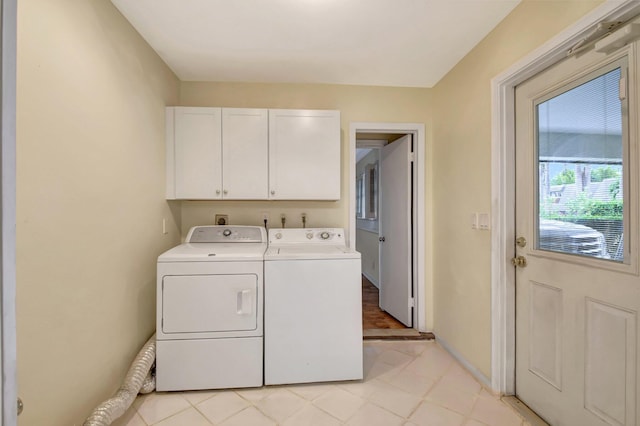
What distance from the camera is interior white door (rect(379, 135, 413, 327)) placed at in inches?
111

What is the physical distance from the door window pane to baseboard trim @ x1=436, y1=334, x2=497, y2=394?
38.8 inches

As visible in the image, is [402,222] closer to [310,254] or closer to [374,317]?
[374,317]

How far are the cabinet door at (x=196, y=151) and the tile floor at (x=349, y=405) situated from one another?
4.74 ft

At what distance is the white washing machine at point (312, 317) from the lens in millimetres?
1924

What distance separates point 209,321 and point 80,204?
983 millimetres

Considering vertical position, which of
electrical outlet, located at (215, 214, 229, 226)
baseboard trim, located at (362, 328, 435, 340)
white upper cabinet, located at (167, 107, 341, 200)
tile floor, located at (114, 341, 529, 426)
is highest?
white upper cabinet, located at (167, 107, 341, 200)

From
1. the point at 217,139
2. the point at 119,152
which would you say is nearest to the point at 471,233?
the point at 217,139

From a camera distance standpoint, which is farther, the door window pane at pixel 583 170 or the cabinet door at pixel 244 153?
the cabinet door at pixel 244 153

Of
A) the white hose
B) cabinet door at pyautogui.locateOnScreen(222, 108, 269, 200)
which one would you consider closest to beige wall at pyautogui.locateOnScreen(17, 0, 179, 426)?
the white hose

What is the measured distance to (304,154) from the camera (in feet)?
7.86

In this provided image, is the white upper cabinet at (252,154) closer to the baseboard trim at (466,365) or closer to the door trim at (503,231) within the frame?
the door trim at (503,231)

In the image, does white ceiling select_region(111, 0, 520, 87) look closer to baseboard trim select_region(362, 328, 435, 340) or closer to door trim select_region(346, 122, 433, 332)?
door trim select_region(346, 122, 433, 332)

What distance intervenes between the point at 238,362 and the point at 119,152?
1.50 metres

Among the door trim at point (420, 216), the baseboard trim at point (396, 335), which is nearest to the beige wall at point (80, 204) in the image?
the door trim at point (420, 216)
